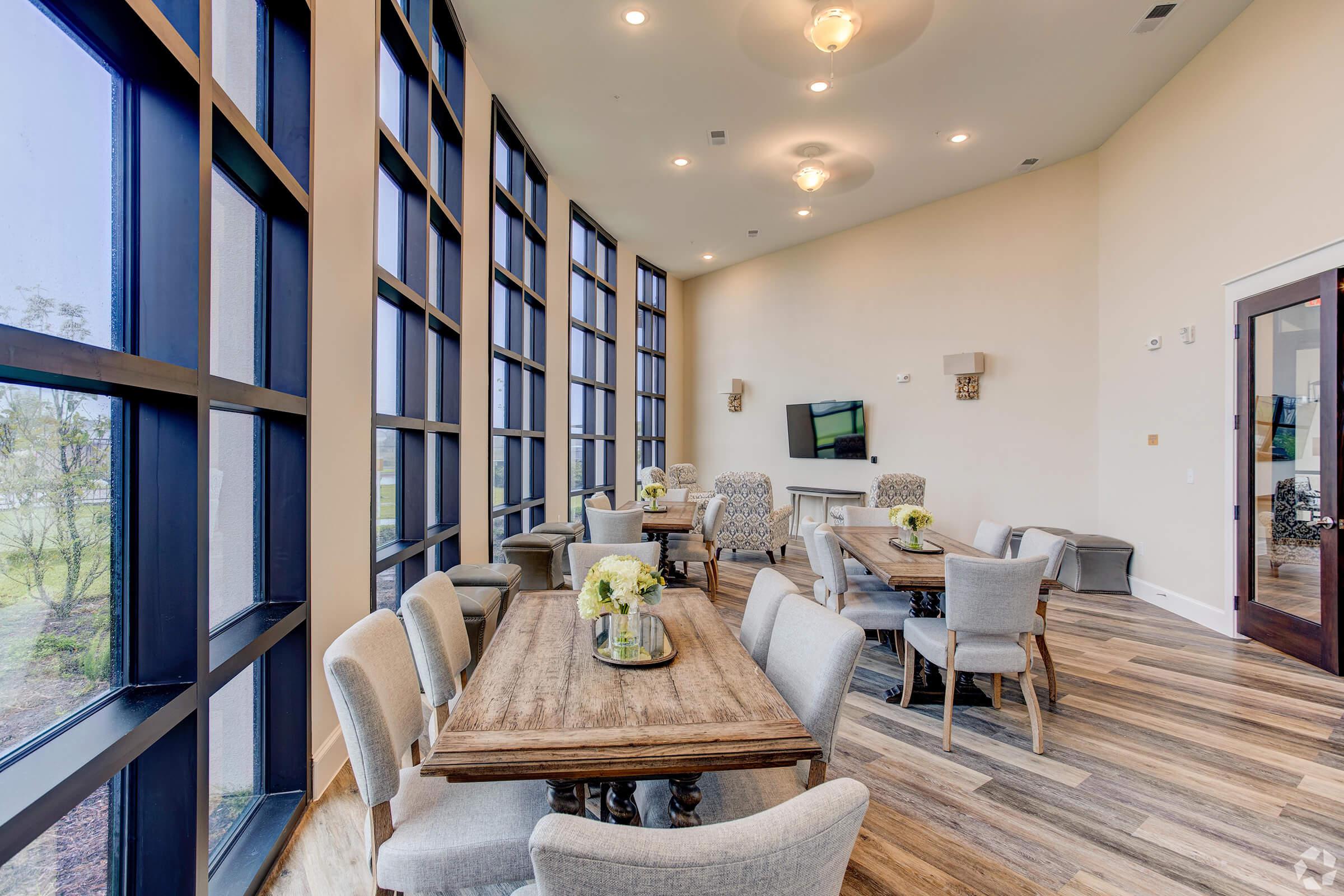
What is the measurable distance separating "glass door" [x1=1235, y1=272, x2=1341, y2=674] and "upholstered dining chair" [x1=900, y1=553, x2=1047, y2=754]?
2.51m

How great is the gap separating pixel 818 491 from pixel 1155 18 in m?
5.67

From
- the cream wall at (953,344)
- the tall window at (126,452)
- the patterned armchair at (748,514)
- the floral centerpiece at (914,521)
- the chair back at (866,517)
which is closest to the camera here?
the tall window at (126,452)

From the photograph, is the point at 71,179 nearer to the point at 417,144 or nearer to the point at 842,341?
the point at 417,144

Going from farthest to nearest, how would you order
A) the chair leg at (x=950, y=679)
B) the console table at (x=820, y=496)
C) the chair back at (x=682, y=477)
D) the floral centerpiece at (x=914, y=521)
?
the chair back at (x=682, y=477) < the console table at (x=820, y=496) < the floral centerpiece at (x=914, y=521) < the chair leg at (x=950, y=679)

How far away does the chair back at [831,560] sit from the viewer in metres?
3.41

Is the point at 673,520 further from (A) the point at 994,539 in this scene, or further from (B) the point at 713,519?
(A) the point at 994,539

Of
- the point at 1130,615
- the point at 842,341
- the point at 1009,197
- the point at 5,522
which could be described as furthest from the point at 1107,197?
the point at 5,522

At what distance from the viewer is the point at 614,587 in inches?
71.7

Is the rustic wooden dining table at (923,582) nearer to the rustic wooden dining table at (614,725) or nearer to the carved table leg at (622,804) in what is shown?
the rustic wooden dining table at (614,725)

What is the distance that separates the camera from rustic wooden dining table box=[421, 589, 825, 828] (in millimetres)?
1277

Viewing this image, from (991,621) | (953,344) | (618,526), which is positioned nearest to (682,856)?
(991,621)

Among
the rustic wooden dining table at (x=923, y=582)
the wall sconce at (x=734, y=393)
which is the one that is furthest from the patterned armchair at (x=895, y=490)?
the wall sconce at (x=734, y=393)

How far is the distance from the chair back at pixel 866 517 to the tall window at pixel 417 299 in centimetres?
323

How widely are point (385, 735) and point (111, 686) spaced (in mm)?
678
